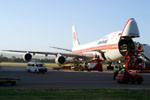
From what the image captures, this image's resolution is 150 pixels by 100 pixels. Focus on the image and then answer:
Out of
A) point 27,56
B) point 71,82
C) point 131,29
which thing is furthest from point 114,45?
point 71,82

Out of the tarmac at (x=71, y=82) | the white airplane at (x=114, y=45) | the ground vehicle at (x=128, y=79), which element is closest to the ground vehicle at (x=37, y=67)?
the white airplane at (x=114, y=45)

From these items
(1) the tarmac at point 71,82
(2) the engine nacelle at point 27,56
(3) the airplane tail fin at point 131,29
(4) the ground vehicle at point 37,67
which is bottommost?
(1) the tarmac at point 71,82

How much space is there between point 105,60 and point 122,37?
20.1 feet

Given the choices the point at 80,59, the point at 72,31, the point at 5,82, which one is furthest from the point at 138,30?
the point at 72,31

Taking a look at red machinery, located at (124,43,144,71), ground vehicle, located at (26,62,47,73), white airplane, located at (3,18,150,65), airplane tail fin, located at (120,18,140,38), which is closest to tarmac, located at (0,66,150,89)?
ground vehicle, located at (26,62,47,73)

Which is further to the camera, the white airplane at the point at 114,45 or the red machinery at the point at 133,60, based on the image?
the red machinery at the point at 133,60

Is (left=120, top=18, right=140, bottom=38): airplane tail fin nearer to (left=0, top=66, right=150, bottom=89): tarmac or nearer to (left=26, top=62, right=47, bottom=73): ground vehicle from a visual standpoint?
(left=0, top=66, right=150, bottom=89): tarmac

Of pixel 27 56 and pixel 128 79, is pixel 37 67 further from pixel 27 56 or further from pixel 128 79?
pixel 128 79

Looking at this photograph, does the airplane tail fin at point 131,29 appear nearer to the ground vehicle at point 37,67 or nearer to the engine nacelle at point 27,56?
the ground vehicle at point 37,67

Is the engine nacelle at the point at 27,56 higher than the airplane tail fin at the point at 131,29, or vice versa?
the airplane tail fin at the point at 131,29

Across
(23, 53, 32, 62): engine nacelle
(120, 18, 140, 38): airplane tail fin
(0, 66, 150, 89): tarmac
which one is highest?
(120, 18, 140, 38): airplane tail fin

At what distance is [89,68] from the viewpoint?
35.6m

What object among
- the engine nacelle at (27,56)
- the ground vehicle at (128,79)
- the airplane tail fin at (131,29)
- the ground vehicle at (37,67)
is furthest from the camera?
the engine nacelle at (27,56)

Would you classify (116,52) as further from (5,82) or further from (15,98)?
(15,98)
